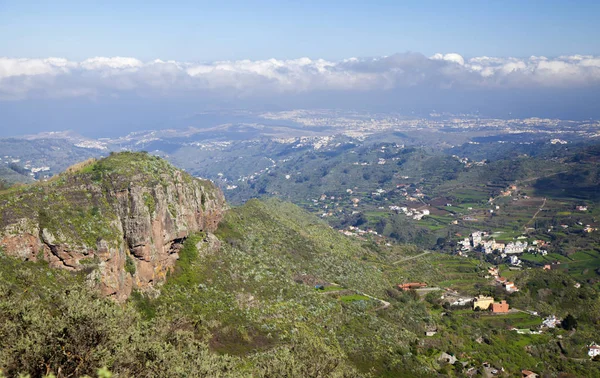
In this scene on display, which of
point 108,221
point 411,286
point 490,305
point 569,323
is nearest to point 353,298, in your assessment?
point 411,286

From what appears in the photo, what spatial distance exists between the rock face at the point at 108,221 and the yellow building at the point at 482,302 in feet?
148

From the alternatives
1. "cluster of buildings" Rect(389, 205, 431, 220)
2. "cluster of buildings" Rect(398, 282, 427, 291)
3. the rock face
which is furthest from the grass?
"cluster of buildings" Rect(389, 205, 431, 220)

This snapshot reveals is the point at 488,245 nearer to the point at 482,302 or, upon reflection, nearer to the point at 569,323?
the point at 482,302

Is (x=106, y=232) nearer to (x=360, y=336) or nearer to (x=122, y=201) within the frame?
(x=122, y=201)

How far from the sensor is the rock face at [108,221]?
40.5m

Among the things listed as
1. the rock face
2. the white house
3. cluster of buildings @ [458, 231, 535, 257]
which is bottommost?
cluster of buildings @ [458, 231, 535, 257]

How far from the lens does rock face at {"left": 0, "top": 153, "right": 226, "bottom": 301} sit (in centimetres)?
4053

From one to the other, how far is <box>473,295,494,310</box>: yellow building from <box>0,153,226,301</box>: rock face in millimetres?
45025

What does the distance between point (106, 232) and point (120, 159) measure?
14074mm

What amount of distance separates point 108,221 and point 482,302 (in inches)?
2272

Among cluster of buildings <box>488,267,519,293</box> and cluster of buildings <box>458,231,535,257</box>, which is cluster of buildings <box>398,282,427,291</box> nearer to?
cluster of buildings <box>488,267,519,293</box>

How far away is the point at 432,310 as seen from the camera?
75188 mm

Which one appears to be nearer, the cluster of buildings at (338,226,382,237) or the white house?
the white house

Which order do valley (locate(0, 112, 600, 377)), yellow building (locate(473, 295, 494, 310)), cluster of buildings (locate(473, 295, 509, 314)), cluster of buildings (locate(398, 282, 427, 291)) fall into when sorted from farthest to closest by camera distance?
1. cluster of buildings (locate(398, 282, 427, 291))
2. yellow building (locate(473, 295, 494, 310))
3. cluster of buildings (locate(473, 295, 509, 314))
4. valley (locate(0, 112, 600, 377))
